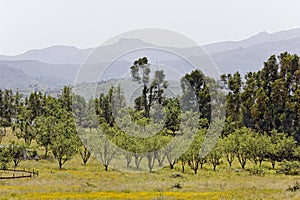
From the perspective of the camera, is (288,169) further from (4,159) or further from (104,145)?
(4,159)

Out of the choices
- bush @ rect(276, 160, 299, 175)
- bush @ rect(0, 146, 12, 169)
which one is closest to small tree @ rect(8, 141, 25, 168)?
bush @ rect(0, 146, 12, 169)

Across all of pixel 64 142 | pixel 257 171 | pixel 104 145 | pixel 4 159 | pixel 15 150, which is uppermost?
pixel 64 142

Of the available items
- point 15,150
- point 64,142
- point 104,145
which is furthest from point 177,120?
point 15,150

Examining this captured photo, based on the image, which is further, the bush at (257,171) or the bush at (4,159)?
the bush at (257,171)

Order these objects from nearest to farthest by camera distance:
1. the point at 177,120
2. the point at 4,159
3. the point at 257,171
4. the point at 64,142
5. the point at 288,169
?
the point at 4,159, the point at 257,171, the point at 288,169, the point at 64,142, the point at 177,120

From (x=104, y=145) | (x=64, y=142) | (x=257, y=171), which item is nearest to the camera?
(x=257, y=171)

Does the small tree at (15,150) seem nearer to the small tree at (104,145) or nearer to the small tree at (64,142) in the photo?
the small tree at (64,142)

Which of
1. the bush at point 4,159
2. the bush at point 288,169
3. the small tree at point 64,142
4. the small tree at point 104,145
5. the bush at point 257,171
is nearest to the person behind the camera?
the bush at point 4,159

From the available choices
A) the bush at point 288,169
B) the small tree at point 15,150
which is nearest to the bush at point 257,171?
the bush at point 288,169

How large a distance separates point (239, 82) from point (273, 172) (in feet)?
119

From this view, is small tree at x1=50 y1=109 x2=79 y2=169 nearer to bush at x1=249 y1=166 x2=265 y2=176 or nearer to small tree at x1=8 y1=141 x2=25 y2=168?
small tree at x1=8 y1=141 x2=25 y2=168

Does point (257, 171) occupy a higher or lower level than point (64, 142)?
lower

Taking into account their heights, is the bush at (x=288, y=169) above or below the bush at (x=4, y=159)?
below

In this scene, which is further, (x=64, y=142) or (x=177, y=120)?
(x=177, y=120)
